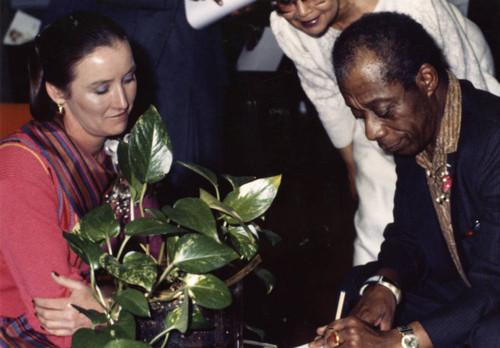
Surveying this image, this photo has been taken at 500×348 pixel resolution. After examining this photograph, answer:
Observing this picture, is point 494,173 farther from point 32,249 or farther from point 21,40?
point 21,40

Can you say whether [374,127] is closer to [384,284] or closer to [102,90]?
[384,284]

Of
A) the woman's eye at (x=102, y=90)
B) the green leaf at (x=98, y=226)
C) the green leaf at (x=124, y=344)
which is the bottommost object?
the green leaf at (x=124, y=344)

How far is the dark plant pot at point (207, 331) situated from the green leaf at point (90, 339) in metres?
0.08

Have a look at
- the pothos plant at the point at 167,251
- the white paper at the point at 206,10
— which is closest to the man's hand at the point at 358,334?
the pothos plant at the point at 167,251

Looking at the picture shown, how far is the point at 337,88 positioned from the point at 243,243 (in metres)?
1.15

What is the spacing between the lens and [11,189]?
121cm

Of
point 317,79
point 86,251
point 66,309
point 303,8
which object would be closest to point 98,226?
point 86,251

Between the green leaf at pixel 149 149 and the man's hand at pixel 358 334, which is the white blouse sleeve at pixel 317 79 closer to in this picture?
the man's hand at pixel 358 334

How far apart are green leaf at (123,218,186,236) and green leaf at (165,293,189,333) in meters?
0.10

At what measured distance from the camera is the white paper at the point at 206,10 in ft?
5.67

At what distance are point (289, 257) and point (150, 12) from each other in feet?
4.69

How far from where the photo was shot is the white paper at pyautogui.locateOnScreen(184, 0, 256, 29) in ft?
5.67

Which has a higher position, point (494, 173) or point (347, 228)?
point (494, 173)

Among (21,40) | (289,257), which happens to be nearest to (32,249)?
(289,257)
